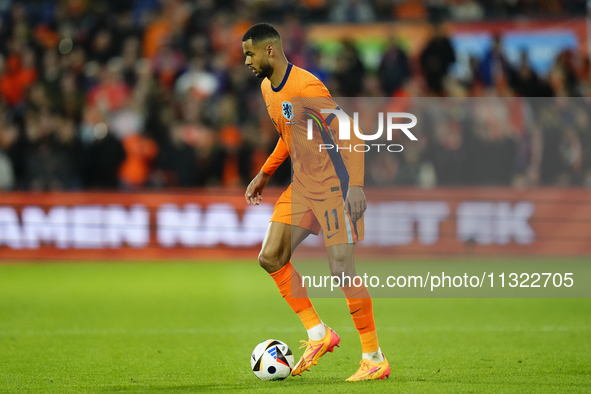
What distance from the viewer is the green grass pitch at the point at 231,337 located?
5.28m

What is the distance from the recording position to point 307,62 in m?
14.2

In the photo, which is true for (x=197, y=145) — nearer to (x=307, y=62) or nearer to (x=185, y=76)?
(x=185, y=76)

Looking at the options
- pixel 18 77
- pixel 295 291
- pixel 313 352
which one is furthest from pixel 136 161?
pixel 313 352

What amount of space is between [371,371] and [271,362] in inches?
24.9

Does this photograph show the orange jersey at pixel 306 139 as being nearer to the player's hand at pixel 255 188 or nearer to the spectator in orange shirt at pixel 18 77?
the player's hand at pixel 255 188

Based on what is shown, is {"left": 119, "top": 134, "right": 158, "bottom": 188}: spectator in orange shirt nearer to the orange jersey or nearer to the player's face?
the orange jersey

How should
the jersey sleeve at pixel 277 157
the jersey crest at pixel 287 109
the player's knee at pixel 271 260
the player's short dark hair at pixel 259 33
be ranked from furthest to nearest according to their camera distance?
the jersey sleeve at pixel 277 157 → the player's knee at pixel 271 260 → the jersey crest at pixel 287 109 → the player's short dark hair at pixel 259 33

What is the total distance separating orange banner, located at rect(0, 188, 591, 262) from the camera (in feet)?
39.8

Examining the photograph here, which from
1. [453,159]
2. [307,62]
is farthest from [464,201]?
[307,62]

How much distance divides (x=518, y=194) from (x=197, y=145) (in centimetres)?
487

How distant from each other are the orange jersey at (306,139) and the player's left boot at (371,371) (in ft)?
3.61

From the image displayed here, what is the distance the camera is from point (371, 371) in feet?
17.3

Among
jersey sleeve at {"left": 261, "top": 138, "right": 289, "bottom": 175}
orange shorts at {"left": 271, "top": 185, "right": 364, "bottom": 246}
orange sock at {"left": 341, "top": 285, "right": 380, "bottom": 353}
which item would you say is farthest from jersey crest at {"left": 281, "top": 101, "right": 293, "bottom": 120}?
orange sock at {"left": 341, "top": 285, "right": 380, "bottom": 353}

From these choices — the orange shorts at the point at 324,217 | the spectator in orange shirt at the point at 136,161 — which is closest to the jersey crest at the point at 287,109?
the orange shorts at the point at 324,217
